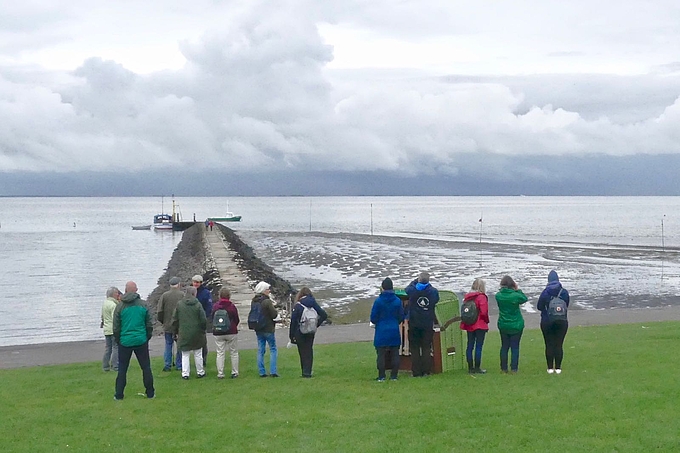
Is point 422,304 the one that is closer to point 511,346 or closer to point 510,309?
point 510,309

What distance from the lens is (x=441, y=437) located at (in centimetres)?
861

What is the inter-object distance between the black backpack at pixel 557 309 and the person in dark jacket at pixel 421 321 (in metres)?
1.73

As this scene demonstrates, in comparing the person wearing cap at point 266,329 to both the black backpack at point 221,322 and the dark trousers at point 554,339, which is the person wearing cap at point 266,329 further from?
the dark trousers at point 554,339

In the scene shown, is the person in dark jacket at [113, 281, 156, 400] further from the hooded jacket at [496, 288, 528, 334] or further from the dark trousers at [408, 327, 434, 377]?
the hooded jacket at [496, 288, 528, 334]

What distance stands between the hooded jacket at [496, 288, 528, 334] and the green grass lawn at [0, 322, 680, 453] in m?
0.76

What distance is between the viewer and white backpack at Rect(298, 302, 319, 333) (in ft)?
40.1

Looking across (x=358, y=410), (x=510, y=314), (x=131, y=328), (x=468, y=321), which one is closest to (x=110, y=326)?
(x=131, y=328)

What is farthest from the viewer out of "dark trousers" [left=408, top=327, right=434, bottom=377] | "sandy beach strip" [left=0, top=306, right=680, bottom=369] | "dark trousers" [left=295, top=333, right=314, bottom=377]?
"sandy beach strip" [left=0, top=306, right=680, bottom=369]

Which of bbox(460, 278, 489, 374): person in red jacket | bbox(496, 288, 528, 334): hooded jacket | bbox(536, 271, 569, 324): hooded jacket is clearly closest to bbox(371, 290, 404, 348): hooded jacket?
bbox(460, 278, 489, 374): person in red jacket

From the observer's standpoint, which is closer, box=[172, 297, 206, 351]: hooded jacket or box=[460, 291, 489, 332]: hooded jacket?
box=[460, 291, 489, 332]: hooded jacket

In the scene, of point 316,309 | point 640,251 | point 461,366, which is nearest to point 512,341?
A: point 461,366

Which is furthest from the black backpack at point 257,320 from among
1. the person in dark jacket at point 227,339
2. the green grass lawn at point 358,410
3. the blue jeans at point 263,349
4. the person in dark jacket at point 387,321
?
the person in dark jacket at point 387,321

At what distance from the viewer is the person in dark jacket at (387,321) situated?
1166 cm

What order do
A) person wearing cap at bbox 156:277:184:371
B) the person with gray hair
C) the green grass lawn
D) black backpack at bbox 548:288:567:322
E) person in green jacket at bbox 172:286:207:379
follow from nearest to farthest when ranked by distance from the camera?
the green grass lawn < black backpack at bbox 548:288:567:322 < person in green jacket at bbox 172:286:207:379 < person wearing cap at bbox 156:277:184:371 < the person with gray hair
